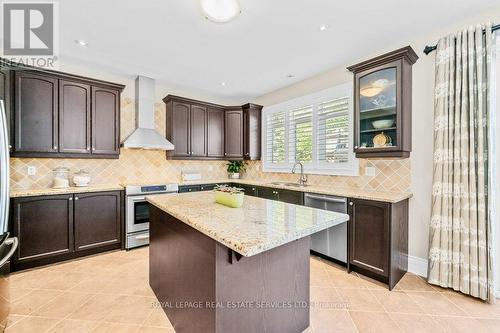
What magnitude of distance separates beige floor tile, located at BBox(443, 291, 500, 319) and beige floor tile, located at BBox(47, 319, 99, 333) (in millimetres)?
3058

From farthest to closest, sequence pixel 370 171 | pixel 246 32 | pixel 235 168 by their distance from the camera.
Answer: pixel 235 168
pixel 370 171
pixel 246 32

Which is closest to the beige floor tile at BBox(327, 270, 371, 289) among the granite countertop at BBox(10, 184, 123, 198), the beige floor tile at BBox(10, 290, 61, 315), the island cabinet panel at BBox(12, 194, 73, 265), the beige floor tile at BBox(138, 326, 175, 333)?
the beige floor tile at BBox(138, 326, 175, 333)

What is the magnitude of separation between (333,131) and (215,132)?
2.28 meters

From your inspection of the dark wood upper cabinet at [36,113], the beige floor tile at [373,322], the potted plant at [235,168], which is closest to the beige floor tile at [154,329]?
the beige floor tile at [373,322]

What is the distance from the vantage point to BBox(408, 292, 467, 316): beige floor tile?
1946 millimetres

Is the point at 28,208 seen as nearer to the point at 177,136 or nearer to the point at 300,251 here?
the point at 177,136

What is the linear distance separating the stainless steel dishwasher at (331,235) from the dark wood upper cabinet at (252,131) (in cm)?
185

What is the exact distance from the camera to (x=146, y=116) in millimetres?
3832

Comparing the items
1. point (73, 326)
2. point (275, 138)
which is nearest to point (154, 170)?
point (275, 138)

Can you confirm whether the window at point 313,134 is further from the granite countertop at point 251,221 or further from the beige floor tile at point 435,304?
the granite countertop at point 251,221

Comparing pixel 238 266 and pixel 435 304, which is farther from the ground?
pixel 238 266

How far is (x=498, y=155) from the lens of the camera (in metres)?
2.12

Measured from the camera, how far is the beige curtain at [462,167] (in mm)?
2045

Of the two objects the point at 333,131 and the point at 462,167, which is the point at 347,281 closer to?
the point at 462,167
